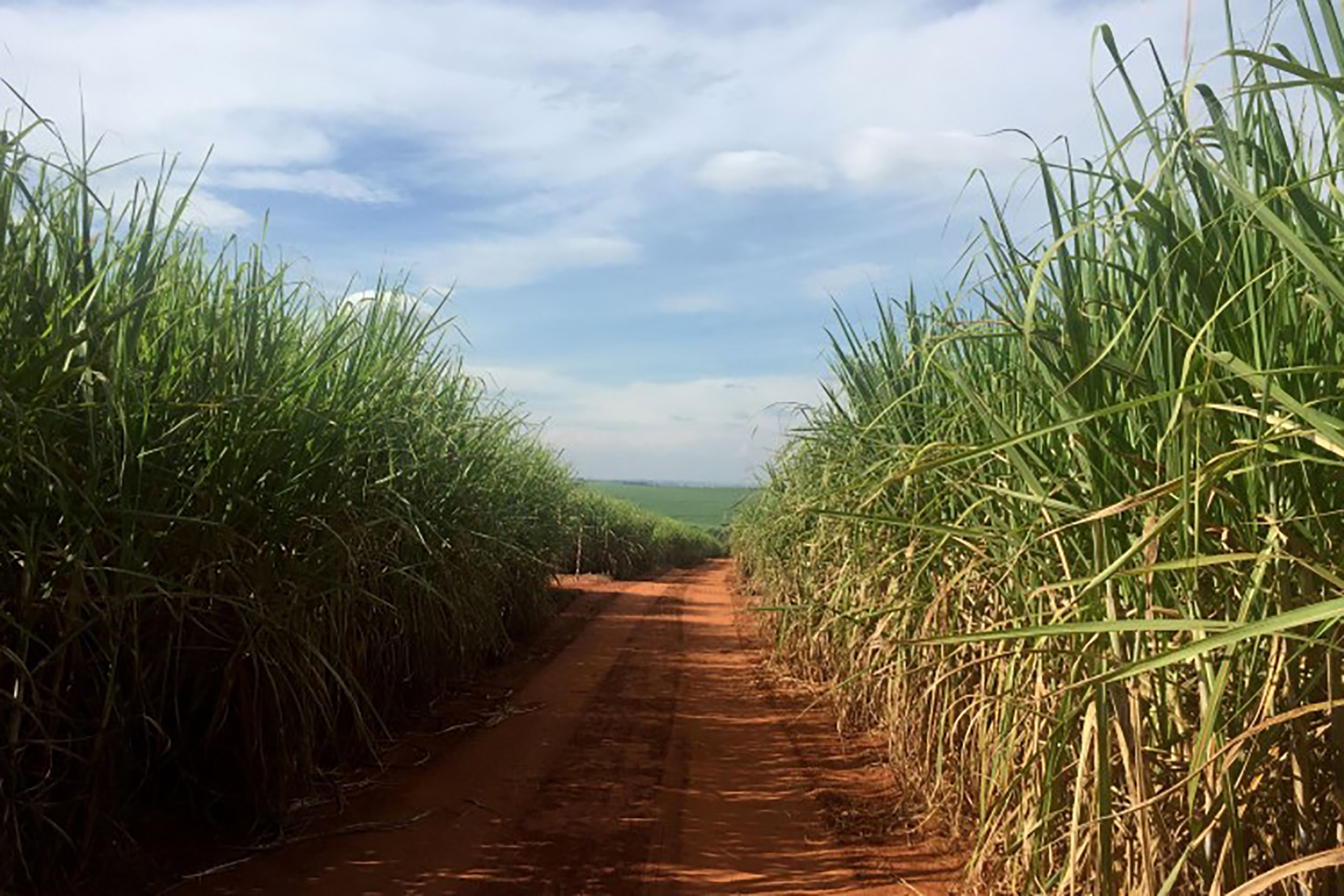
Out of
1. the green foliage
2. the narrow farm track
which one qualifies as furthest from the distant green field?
the narrow farm track

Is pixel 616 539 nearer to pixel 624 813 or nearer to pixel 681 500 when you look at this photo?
pixel 624 813

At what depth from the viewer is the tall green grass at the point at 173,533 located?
2.63 meters

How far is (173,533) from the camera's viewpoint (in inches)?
123

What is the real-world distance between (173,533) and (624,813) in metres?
2.08

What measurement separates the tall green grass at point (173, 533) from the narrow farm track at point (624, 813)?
0.41 meters

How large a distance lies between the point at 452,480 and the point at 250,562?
2642 millimetres

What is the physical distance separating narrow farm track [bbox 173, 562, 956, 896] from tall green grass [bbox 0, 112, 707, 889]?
16.2 inches

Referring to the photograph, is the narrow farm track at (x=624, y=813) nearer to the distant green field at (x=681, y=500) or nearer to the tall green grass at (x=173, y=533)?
the tall green grass at (x=173, y=533)

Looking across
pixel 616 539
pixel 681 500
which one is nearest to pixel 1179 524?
pixel 616 539

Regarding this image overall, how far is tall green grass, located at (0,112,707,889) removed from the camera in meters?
2.63

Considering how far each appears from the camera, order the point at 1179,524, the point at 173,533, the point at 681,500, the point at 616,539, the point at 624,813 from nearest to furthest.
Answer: the point at 1179,524 < the point at 173,533 < the point at 624,813 < the point at 616,539 < the point at 681,500

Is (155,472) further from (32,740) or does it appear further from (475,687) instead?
(475,687)

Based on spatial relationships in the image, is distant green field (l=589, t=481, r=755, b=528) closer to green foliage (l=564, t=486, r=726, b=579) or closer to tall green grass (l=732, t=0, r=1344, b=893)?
green foliage (l=564, t=486, r=726, b=579)

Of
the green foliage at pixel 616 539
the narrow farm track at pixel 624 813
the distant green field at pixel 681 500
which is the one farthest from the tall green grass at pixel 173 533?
the distant green field at pixel 681 500
